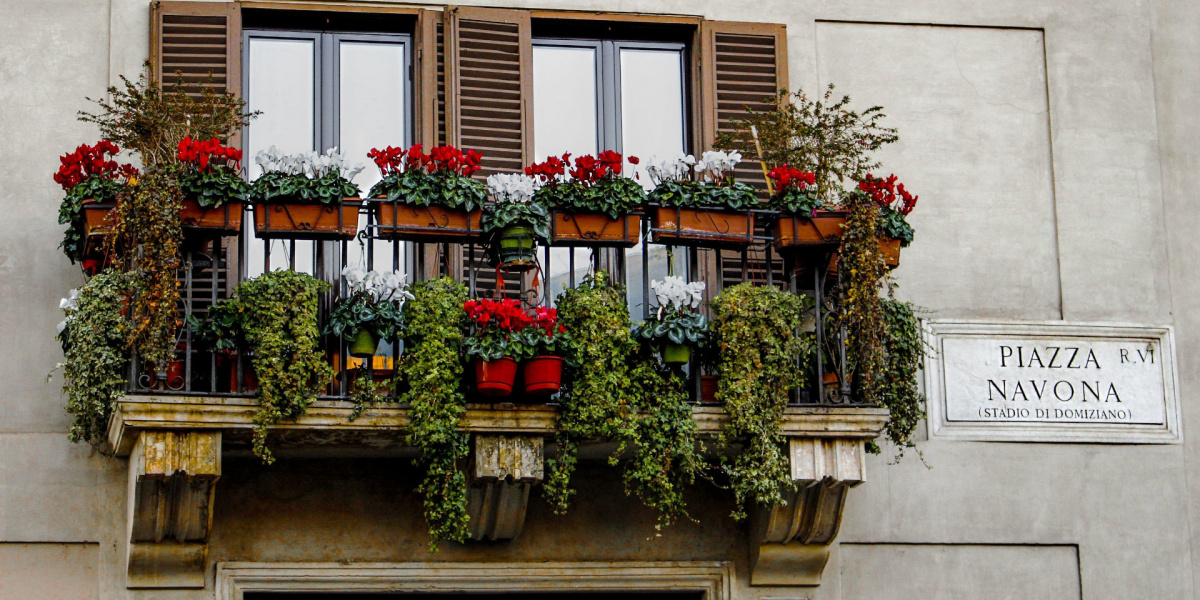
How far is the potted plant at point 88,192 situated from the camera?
967 cm

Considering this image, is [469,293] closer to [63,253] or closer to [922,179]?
[63,253]

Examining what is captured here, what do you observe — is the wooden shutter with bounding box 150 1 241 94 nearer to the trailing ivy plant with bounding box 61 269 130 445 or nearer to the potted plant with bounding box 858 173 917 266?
the trailing ivy plant with bounding box 61 269 130 445

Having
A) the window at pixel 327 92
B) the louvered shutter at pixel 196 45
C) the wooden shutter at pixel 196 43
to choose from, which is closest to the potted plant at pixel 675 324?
the window at pixel 327 92

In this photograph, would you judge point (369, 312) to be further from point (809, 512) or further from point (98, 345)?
point (809, 512)

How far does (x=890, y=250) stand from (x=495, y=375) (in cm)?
231

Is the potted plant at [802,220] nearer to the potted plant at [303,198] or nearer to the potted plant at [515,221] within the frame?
the potted plant at [515,221]

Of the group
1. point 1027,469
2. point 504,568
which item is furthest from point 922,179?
point 504,568

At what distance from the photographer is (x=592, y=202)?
993 centimetres

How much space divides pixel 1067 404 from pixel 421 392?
3.85 meters

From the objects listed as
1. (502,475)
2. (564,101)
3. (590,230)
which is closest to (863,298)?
(590,230)

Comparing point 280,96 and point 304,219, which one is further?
point 280,96

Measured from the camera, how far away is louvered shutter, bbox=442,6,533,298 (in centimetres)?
1098

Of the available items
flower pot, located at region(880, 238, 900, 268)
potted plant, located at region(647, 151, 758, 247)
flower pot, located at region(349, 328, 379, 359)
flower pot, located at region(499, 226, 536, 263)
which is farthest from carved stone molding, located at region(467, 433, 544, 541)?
flower pot, located at region(880, 238, 900, 268)

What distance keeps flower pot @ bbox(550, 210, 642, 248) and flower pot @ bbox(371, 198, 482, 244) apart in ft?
1.31
